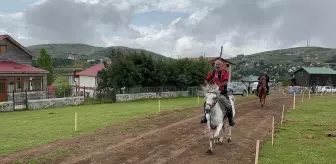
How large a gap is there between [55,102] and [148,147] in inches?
1158

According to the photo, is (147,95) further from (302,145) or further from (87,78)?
(302,145)

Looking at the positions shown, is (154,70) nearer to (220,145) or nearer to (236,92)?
(236,92)

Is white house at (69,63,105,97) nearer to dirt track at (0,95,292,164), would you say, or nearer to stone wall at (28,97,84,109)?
stone wall at (28,97,84,109)

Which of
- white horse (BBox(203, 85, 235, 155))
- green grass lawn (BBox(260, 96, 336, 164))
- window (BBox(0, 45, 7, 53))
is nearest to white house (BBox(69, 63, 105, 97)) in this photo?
window (BBox(0, 45, 7, 53))

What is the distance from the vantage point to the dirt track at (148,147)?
12016 mm

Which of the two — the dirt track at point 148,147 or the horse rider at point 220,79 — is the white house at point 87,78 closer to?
the dirt track at point 148,147

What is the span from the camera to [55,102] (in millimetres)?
40719

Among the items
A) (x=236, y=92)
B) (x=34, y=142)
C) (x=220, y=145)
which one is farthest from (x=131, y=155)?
(x=236, y=92)

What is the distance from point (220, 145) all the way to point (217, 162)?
2.58m

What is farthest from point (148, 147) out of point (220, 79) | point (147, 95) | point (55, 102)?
point (147, 95)

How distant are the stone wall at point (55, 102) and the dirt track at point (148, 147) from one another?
2205 centimetres

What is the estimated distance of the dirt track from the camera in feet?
39.4

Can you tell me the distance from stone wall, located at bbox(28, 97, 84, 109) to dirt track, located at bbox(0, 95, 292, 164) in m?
22.0

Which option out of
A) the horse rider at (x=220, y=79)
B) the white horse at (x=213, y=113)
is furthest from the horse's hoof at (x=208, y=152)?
the horse rider at (x=220, y=79)
